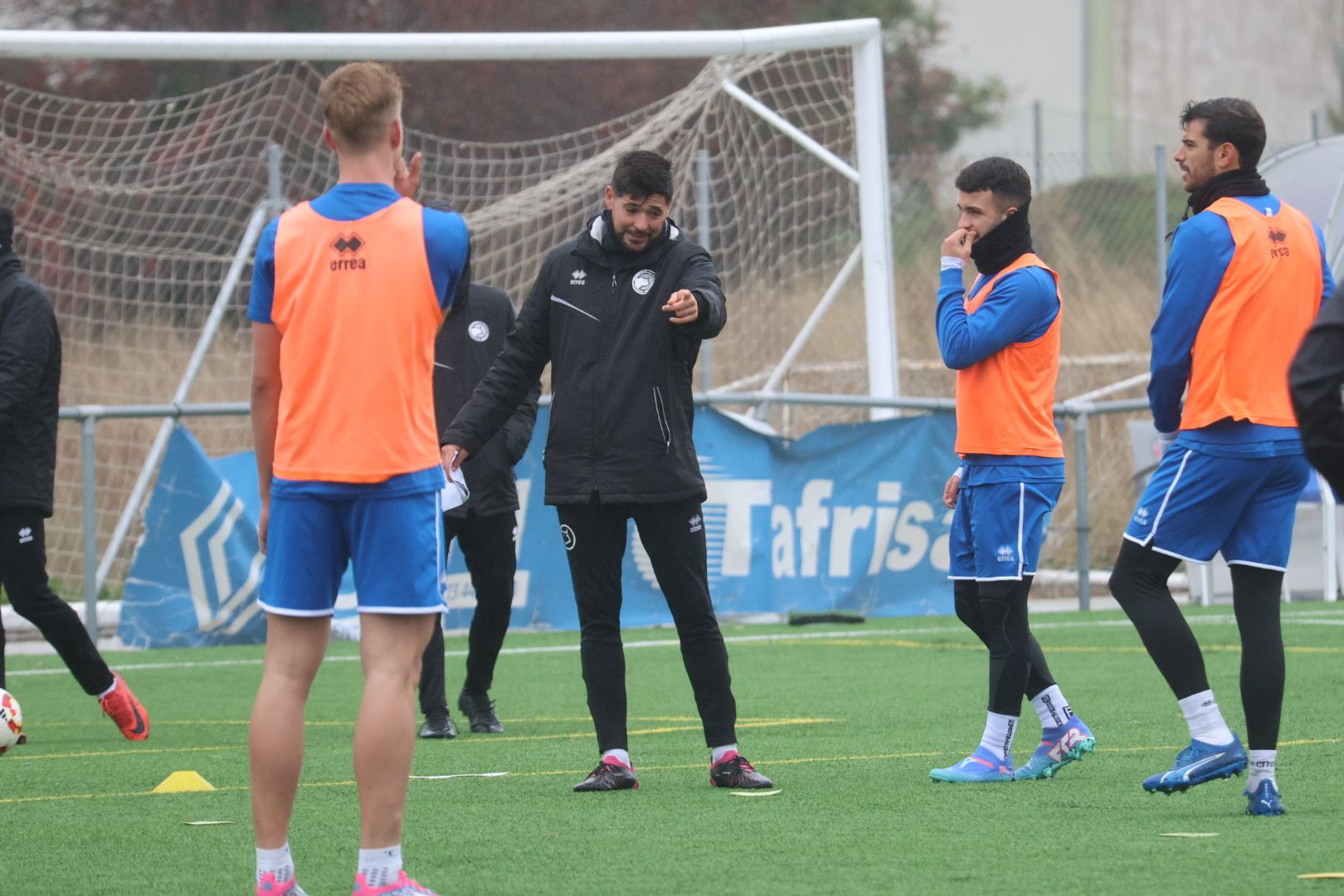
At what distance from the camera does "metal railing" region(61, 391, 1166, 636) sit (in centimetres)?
1179

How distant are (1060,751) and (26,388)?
4.21 m

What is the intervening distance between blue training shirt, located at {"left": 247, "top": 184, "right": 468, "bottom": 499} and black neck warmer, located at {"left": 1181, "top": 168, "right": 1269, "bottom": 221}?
221 centimetres

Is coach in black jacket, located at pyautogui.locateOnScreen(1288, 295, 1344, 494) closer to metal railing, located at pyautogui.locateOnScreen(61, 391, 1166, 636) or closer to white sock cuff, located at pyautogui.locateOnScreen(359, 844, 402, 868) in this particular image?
white sock cuff, located at pyautogui.locateOnScreen(359, 844, 402, 868)

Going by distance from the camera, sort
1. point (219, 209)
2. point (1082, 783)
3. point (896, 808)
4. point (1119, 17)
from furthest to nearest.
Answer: point (1119, 17) < point (219, 209) < point (1082, 783) < point (896, 808)

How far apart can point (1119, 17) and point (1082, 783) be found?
103ft

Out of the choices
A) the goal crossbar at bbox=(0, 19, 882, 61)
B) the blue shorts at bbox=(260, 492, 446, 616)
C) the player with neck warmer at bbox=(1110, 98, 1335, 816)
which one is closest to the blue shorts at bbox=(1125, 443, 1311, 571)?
the player with neck warmer at bbox=(1110, 98, 1335, 816)

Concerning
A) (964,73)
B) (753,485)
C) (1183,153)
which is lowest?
(753,485)

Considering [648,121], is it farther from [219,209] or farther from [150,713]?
[150,713]

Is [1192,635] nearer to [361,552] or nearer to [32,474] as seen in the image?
[361,552]

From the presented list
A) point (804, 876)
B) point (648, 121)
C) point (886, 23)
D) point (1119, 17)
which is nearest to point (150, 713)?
point (804, 876)

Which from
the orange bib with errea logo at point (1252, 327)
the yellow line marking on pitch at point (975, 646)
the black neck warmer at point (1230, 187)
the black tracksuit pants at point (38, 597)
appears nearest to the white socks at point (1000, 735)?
the orange bib with errea logo at point (1252, 327)

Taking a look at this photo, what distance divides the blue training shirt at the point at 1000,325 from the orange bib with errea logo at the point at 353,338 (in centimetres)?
215

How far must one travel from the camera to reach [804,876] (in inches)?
182

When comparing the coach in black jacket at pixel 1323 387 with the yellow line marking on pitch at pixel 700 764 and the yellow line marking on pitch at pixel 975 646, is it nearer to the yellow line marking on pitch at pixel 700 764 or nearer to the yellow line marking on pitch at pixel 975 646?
the yellow line marking on pitch at pixel 700 764
